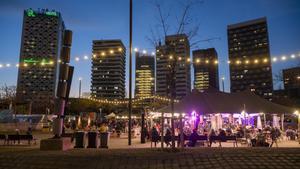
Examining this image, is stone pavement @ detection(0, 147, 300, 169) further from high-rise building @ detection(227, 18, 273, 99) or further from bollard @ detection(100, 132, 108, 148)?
high-rise building @ detection(227, 18, 273, 99)

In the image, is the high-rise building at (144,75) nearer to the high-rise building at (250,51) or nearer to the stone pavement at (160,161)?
the high-rise building at (250,51)

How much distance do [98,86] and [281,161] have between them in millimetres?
81932

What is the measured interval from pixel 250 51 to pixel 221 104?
64.9 meters

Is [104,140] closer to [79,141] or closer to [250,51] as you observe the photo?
[79,141]

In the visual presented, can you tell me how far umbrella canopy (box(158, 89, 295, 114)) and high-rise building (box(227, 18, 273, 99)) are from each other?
22.9 metres

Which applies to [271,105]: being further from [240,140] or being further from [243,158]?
[243,158]

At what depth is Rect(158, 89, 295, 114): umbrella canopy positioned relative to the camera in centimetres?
1827

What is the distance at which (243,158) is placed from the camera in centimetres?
818

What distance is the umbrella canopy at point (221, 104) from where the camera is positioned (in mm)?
18266

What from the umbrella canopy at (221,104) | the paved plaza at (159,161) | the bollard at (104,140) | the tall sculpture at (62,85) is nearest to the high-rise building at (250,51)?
the umbrella canopy at (221,104)

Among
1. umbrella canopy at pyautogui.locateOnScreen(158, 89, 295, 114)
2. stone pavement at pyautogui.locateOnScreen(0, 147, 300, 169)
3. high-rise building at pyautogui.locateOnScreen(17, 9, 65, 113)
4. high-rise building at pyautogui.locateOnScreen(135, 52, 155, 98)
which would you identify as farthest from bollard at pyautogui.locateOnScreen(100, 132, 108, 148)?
high-rise building at pyautogui.locateOnScreen(135, 52, 155, 98)

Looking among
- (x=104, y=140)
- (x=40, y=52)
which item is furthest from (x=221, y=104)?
(x=40, y=52)

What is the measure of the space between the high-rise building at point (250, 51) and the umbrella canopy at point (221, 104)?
900 inches

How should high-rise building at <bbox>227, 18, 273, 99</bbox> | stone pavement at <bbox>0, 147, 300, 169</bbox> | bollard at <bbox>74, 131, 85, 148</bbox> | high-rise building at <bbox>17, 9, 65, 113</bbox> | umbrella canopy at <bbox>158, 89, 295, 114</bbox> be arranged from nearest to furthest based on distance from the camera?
stone pavement at <bbox>0, 147, 300, 169</bbox> < bollard at <bbox>74, 131, 85, 148</bbox> < umbrella canopy at <bbox>158, 89, 295, 114</bbox> < high-rise building at <bbox>227, 18, 273, 99</bbox> < high-rise building at <bbox>17, 9, 65, 113</bbox>
